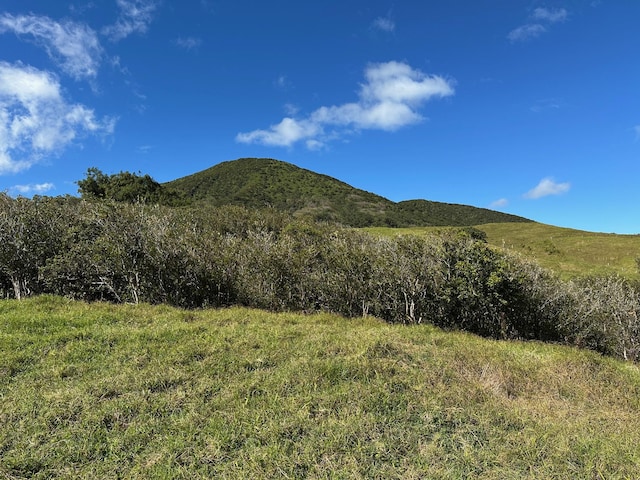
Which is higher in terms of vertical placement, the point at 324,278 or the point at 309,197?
the point at 309,197

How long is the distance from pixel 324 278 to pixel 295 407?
9.39m

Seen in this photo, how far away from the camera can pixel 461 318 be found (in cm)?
1391

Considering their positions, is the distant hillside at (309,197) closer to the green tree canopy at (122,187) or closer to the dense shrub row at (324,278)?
the green tree canopy at (122,187)

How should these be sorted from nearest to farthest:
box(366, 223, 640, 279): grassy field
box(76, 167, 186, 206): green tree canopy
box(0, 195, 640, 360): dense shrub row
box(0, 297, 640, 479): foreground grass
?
box(0, 297, 640, 479): foreground grass → box(0, 195, 640, 360): dense shrub row → box(366, 223, 640, 279): grassy field → box(76, 167, 186, 206): green tree canopy

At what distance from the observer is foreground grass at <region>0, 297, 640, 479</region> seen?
14.2ft

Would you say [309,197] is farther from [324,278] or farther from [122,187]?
[324,278]

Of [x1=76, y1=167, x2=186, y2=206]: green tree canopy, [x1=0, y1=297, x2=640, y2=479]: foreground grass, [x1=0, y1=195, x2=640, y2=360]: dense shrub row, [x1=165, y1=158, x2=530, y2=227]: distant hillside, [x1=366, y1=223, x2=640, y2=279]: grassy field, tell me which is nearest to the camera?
[x1=0, y1=297, x2=640, y2=479]: foreground grass

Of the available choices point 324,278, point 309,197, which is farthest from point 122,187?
point 309,197

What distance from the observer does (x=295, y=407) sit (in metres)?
5.48

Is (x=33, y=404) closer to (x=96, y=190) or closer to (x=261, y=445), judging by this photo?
(x=261, y=445)

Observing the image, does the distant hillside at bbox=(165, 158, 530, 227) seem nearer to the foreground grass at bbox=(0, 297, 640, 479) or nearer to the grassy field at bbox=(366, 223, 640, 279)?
the grassy field at bbox=(366, 223, 640, 279)

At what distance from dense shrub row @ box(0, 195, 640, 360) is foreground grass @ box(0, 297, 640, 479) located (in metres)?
4.68

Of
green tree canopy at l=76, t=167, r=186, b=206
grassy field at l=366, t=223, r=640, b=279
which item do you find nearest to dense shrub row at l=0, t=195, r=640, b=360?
grassy field at l=366, t=223, r=640, b=279

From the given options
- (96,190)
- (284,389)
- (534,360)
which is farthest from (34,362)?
(96,190)
